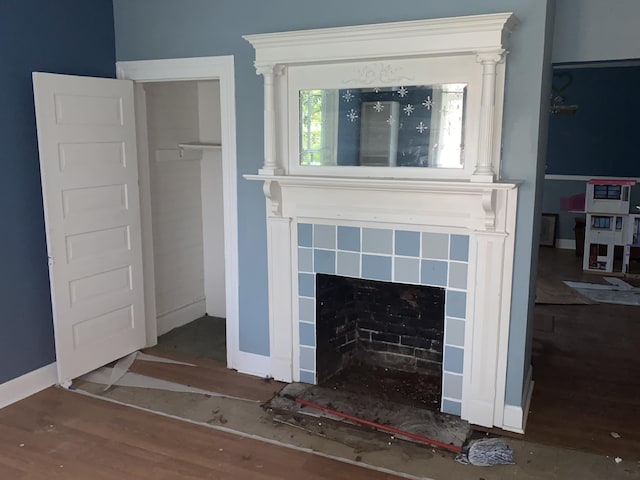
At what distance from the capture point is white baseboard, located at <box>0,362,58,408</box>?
3337mm

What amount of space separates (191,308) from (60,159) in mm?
1853

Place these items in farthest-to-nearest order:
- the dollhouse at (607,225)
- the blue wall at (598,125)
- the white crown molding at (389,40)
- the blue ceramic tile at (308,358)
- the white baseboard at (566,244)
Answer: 1. the white baseboard at (566,244)
2. the blue wall at (598,125)
3. the dollhouse at (607,225)
4. the blue ceramic tile at (308,358)
5. the white crown molding at (389,40)

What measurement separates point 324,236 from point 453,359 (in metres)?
1.00

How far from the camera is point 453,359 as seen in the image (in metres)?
3.15

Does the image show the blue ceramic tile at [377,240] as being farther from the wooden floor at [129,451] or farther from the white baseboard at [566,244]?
the white baseboard at [566,244]

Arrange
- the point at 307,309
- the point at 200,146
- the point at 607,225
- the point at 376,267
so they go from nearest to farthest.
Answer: the point at 376,267
the point at 307,309
the point at 200,146
the point at 607,225

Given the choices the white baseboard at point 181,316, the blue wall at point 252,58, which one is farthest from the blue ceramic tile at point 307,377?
the white baseboard at point 181,316

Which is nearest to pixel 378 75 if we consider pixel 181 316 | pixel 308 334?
pixel 308 334

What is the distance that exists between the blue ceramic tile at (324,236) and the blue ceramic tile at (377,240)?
19 cm

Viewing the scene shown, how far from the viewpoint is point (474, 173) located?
285cm

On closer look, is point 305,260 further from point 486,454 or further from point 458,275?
point 486,454

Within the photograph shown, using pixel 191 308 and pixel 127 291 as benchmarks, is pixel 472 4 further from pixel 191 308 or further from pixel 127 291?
pixel 191 308

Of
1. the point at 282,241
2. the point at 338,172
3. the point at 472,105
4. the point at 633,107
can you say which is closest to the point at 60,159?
the point at 282,241

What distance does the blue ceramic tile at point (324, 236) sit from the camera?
335cm
